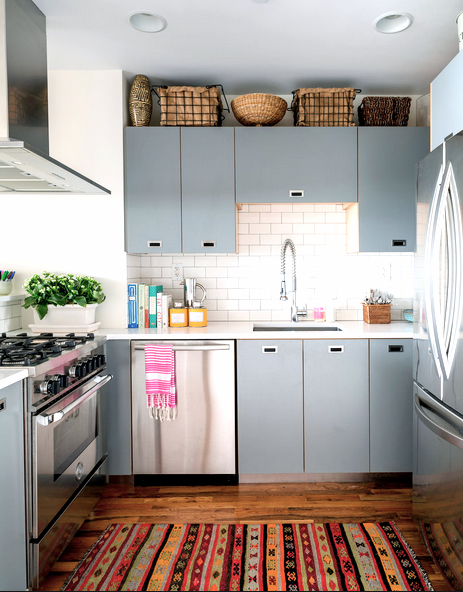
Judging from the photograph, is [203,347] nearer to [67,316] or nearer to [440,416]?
[67,316]

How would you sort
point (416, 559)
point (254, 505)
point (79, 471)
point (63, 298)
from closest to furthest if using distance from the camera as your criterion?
point (416, 559) < point (79, 471) < point (254, 505) < point (63, 298)

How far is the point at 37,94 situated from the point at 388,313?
2.57 meters

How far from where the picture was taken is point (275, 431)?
280cm

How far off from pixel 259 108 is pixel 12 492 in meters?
2.61

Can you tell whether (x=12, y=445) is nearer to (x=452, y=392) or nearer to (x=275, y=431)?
(x=275, y=431)

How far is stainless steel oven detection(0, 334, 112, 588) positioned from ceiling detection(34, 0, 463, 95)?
1.74 meters

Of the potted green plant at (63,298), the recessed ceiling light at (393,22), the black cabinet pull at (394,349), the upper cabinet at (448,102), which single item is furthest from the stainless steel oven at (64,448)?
the recessed ceiling light at (393,22)

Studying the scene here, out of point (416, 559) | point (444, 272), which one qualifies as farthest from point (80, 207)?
point (416, 559)

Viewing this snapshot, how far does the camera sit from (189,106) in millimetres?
3029

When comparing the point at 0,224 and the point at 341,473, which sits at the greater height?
the point at 0,224

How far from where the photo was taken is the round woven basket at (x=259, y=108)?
9.70 ft

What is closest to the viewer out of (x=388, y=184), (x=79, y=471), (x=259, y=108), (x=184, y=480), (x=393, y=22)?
(x=79, y=471)

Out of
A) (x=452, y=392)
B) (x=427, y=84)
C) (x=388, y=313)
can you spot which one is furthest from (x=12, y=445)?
(x=427, y=84)

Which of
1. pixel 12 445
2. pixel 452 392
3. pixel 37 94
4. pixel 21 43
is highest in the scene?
pixel 21 43
